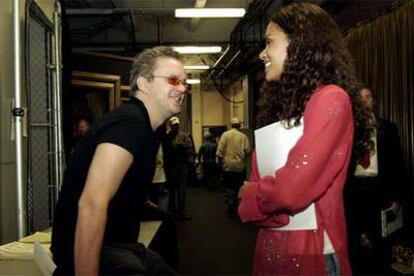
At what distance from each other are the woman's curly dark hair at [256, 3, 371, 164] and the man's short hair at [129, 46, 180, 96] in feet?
1.67

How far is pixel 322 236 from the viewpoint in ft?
4.11

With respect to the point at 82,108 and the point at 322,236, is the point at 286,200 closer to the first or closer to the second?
the point at 322,236

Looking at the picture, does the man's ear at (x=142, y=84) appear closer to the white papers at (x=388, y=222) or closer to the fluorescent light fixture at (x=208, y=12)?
the white papers at (x=388, y=222)

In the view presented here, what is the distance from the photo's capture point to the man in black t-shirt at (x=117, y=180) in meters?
1.41

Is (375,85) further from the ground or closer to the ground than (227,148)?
further from the ground

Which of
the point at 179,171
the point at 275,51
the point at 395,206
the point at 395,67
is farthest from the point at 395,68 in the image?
the point at 179,171

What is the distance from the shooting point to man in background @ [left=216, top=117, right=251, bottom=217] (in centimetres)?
816

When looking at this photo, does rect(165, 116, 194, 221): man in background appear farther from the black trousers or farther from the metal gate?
the black trousers

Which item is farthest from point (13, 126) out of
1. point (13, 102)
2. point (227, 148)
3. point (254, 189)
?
point (227, 148)

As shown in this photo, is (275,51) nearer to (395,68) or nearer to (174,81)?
(174,81)

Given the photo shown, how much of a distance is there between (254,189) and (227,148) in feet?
23.0

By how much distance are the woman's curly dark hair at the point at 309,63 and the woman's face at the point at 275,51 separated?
16mm

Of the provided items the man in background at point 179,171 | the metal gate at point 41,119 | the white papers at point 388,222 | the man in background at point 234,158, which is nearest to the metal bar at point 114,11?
the man in background at point 179,171

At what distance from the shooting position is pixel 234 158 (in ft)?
26.8
